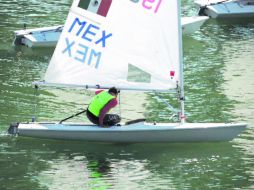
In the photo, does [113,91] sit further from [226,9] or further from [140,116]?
[226,9]

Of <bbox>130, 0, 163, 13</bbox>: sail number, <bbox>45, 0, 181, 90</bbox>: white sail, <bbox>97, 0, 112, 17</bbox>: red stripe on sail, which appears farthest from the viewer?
<bbox>97, 0, 112, 17</bbox>: red stripe on sail

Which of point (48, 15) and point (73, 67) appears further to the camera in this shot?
point (48, 15)

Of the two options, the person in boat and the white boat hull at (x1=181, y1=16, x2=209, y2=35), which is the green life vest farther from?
the white boat hull at (x1=181, y1=16, x2=209, y2=35)

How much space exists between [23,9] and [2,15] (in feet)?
5.91

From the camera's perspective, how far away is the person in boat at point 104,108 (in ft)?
74.1

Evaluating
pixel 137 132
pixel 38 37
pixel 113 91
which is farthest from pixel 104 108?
pixel 38 37

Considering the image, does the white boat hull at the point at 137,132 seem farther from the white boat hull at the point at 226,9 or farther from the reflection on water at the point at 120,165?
the white boat hull at the point at 226,9

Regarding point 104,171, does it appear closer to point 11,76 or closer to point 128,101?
point 128,101

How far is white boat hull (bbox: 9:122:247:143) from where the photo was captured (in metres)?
22.8

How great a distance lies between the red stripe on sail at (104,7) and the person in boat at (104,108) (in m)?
2.26

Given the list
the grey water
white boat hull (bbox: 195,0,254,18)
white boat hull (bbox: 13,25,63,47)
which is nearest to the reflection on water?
the grey water

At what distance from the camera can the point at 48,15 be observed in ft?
143

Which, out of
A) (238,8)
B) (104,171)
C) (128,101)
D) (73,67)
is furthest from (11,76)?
(238,8)

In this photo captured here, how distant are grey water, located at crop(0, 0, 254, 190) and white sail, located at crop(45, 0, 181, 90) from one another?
2001 millimetres
